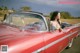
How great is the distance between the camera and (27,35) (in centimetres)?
358

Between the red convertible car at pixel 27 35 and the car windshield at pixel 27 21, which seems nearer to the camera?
the red convertible car at pixel 27 35

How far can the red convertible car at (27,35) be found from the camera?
9.68 ft

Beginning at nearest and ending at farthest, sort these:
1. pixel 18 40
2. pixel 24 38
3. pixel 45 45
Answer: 1. pixel 18 40
2. pixel 24 38
3. pixel 45 45

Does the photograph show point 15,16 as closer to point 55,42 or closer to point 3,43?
point 55,42

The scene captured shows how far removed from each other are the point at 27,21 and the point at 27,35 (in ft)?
3.09

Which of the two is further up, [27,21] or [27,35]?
[27,21]

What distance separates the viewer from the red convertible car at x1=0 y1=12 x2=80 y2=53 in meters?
2.95

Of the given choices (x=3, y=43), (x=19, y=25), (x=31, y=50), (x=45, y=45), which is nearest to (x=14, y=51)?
(x=3, y=43)

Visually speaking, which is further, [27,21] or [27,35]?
[27,21]

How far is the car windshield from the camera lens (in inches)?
169

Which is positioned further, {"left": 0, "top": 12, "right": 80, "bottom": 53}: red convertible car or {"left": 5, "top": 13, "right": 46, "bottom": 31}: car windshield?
{"left": 5, "top": 13, "right": 46, "bottom": 31}: car windshield

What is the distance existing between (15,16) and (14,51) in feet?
6.65

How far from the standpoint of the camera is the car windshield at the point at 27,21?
4.30 metres

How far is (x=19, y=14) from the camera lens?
15.2ft
